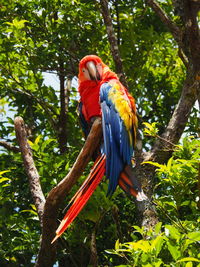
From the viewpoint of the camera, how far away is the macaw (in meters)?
2.99

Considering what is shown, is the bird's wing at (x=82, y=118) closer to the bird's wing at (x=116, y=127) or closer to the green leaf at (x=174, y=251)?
the bird's wing at (x=116, y=127)

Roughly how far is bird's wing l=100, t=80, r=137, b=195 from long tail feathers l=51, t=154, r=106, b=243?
7 centimetres

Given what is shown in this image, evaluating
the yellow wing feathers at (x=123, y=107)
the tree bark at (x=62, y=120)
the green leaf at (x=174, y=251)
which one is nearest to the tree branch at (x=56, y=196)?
the yellow wing feathers at (x=123, y=107)

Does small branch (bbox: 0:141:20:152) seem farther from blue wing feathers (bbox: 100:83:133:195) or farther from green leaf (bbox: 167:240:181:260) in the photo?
green leaf (bbox: 167:240:181:260)

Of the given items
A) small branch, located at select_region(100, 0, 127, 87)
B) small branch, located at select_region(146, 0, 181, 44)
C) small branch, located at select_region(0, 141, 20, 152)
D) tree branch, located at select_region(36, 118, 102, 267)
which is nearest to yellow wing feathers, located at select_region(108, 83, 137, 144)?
tree branch, located at select_region(36, 118, 102, 267)

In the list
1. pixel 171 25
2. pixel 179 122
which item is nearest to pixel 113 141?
pixel 171 25

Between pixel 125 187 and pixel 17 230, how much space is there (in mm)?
1640

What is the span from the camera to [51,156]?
13.9 feet

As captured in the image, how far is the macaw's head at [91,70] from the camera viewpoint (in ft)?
12.2

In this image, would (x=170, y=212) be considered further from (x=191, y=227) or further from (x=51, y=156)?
(x=51, y=156)

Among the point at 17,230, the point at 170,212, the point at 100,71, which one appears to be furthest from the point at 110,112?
the point at 17,230

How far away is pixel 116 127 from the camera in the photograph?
3.33 m

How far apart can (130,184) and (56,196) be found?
48 centimetres

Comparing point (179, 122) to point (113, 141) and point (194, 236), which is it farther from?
point (194, 236)
